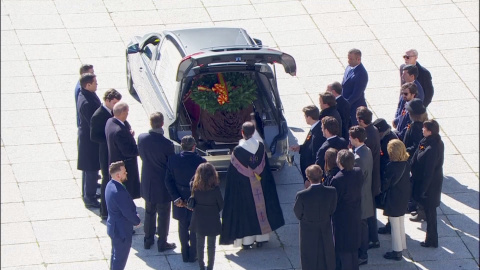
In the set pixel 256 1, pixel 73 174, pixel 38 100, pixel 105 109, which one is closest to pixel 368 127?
pixel 105 109

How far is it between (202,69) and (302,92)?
3.69m

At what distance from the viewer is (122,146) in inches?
542

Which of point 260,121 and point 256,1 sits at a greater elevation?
point 256,1

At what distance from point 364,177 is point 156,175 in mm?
2499

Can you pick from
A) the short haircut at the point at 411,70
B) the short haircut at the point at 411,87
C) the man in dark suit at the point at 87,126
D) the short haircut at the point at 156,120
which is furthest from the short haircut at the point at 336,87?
the man in dark suit at the point at 87,126

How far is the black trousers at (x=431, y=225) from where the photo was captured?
13.9 m

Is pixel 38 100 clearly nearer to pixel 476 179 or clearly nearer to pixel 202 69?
pixel 202 69

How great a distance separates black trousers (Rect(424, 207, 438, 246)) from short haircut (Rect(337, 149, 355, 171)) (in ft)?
5.38

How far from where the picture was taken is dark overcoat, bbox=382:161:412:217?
13445mm

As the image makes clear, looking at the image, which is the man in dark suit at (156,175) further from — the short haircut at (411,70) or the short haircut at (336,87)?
the short haircut at (411,70)

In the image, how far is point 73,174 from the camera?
50.6 ft

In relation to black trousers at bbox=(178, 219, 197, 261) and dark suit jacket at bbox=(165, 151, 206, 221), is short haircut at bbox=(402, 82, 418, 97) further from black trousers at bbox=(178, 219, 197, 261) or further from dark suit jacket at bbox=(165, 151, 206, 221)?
black trousers at bbox=(178, 219, 197, 261)

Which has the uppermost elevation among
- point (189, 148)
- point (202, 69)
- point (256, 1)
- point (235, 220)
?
point (256, 1)

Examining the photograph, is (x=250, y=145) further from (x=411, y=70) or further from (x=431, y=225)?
(x=411, y=70)
